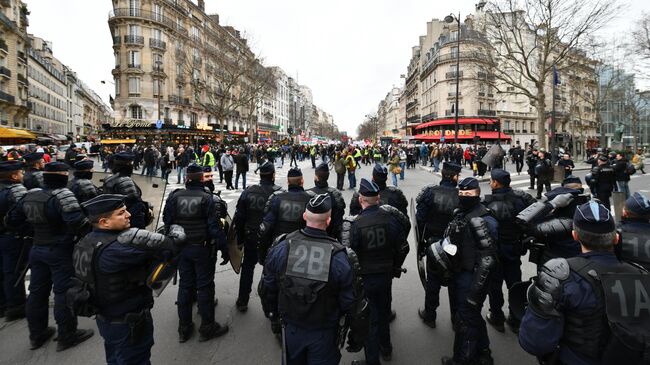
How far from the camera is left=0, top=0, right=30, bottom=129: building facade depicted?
34.0 m

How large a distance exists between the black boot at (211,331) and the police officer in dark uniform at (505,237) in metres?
2.97

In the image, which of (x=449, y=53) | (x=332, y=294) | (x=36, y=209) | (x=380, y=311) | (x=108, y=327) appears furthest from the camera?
(x=449, y=53)

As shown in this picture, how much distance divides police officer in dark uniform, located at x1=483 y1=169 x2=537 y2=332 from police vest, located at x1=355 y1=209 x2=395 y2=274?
4.82 feet

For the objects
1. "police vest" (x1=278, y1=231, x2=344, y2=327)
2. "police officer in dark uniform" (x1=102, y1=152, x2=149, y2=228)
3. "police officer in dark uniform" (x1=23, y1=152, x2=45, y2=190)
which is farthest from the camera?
"police officer in dark uniform" (x1=23, y1=152, x2=45, y2=190)

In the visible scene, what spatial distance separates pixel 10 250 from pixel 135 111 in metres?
40.0

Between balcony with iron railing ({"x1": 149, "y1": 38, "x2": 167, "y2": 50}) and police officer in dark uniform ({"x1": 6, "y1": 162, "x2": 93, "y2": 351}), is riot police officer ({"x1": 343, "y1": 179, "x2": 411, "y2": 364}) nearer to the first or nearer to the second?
police officer in dark uniform ({"x1": 6, "y1": 162, "x2": 93, "y2": 351})

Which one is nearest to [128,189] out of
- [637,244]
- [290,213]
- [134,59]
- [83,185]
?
[83,185]

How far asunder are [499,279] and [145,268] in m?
3.44

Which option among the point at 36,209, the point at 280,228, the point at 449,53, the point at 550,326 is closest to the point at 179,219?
the point at 280,228

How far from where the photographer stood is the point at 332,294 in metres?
2.26

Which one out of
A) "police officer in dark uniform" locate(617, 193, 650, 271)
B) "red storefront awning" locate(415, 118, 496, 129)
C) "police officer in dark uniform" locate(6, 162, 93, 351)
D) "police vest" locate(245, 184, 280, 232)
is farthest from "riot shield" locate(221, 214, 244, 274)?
"red storefront awning" locate(415, 118, 496, 129)

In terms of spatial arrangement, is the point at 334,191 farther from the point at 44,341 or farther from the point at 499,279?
the point at 44,341

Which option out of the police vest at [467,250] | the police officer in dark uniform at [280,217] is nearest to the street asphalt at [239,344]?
the police officer in dark uniform at [280,217]

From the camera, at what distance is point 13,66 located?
118 feet
